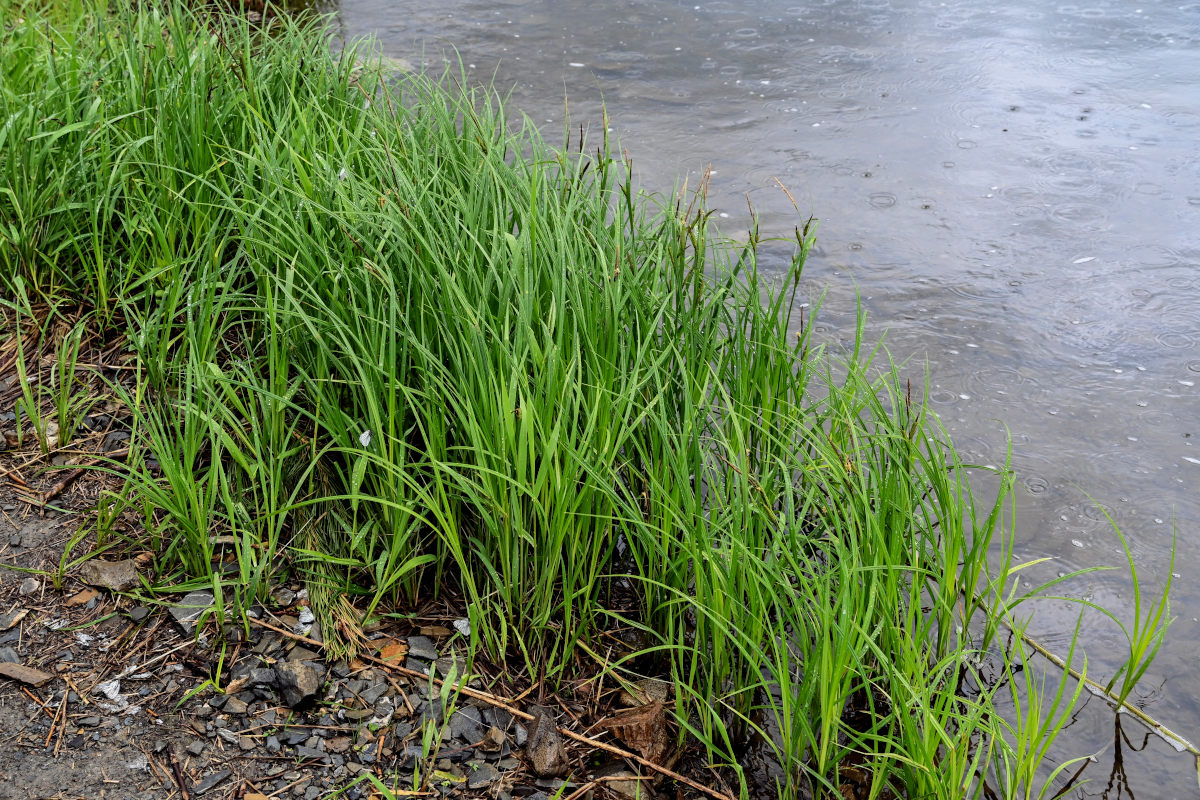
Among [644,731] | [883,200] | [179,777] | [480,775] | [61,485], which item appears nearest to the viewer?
[179,777]

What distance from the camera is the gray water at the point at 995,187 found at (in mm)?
3008

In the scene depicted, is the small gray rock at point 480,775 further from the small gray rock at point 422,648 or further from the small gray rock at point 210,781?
the small gray rock at point 210,781

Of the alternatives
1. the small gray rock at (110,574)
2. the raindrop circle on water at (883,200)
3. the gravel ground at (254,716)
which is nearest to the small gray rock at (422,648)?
the gravel ground at (254,716)

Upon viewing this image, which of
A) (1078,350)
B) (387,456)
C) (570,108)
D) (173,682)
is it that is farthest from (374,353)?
(570,108)

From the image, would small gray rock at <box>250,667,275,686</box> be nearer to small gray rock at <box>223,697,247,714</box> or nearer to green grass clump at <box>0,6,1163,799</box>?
small gray rock at <box>223,697,247,714</box>

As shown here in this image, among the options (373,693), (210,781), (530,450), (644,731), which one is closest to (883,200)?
(530,450)

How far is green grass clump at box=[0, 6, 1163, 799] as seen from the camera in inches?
80.2

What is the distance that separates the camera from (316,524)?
2443mm

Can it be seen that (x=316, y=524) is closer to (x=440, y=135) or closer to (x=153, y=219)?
(x=153, y=219)

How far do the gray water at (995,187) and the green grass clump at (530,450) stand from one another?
40 cm

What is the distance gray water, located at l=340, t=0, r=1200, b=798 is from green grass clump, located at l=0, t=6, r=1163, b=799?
40 centimetres

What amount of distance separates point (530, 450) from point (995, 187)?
347cm

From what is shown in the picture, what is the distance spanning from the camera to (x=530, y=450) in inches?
83.5

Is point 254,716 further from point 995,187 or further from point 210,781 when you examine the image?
point 995,187
